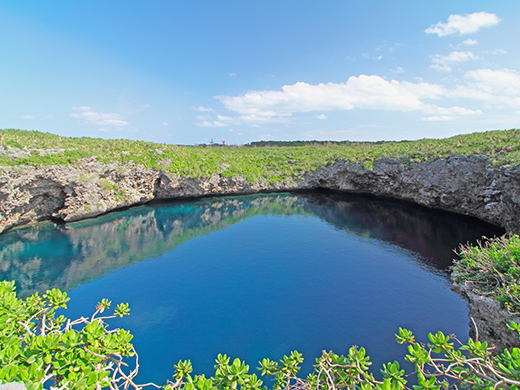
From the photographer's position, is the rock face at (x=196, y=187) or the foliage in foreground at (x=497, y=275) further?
the rock face at (x=196, y=187)

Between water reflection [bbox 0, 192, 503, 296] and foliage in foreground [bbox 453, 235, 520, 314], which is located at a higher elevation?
foliage in foreground [bbox 453, 235, 520, 314]

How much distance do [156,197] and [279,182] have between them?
72.9 ft

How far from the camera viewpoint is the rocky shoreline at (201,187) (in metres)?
24.1

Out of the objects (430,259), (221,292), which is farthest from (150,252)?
(430,259)

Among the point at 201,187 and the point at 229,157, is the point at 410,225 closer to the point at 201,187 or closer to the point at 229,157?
the point at 201,187

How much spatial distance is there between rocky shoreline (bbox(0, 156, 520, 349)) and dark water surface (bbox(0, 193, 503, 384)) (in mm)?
2098

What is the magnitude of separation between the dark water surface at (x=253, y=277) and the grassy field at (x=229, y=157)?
7.83 m

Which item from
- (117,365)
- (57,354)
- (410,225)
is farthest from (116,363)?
(410,225)

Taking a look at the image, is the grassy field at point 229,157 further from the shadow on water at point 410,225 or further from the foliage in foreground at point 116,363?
the foliage in foreground at point 116,363

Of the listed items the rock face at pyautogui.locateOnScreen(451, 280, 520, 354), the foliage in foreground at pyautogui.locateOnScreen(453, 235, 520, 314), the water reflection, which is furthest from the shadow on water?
the rock face at pyautogui.locateOnScreen(451, 280, 520, 354)

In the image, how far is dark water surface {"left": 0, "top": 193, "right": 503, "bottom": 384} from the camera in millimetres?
12706

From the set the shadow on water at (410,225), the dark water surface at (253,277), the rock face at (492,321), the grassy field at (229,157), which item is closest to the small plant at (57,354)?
the dark water surface at (253,277)

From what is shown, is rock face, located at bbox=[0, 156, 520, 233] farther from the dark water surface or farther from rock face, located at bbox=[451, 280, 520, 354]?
rock face, located at bbox=[451, 280, 520, 354]

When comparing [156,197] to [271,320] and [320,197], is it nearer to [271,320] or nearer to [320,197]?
[320,197]
